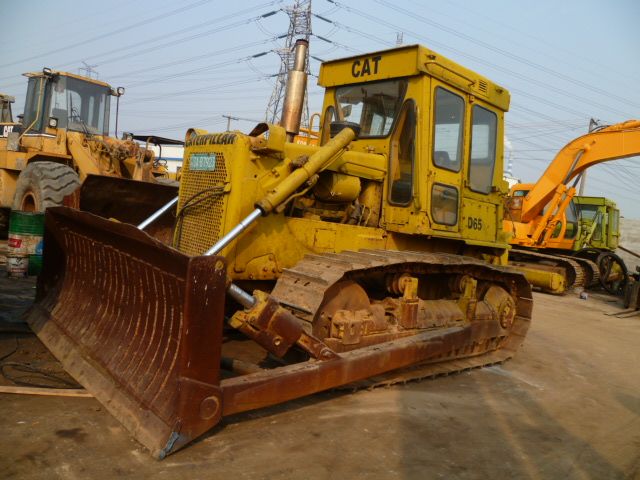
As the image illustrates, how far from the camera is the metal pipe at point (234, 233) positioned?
140 inches

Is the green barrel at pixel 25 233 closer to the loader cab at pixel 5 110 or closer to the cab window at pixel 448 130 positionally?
the cab window at pixel 448 130

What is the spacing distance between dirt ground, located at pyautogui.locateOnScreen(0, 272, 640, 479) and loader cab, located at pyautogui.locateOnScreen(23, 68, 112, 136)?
6596 millimetres

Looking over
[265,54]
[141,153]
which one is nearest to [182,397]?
[141,153]

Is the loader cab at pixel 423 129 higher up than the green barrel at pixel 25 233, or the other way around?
the loader cab at pixel 423 129

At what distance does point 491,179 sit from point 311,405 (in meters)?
3.67

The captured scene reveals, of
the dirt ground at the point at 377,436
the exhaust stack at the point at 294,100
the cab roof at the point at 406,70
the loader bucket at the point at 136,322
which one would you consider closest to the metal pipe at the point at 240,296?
the loader bucket at the point at 136,322

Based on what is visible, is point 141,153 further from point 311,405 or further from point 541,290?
point 541,290

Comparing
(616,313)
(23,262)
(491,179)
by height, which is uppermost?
(491,179)

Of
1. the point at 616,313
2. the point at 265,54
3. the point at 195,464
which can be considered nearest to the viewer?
the point at 195,464

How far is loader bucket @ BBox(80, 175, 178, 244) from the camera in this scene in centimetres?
633

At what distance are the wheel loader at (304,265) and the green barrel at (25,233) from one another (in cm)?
196

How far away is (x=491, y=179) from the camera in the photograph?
6215mm

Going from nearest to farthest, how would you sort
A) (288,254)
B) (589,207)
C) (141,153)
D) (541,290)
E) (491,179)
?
1. (288,254)
2. (491,179)
3. (141,153)
4. (541,290)
5. (589,207)

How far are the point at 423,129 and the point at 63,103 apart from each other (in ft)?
28.3
